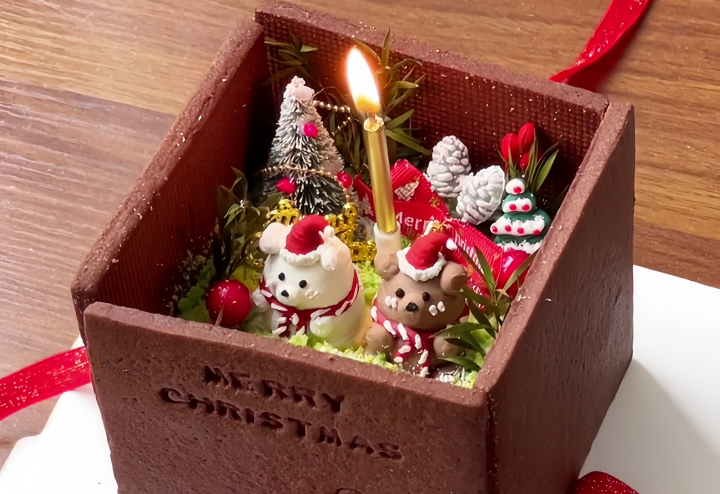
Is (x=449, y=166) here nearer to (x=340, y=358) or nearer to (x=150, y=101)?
(x=340, y=358)

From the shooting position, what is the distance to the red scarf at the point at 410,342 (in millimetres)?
558

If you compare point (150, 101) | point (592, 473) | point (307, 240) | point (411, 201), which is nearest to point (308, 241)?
point (307, 240)

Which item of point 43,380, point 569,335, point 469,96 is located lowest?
point 43,380

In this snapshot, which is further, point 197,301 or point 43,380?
point 43,380

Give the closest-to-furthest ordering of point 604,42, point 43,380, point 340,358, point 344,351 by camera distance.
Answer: point 340,358
point 344,351
point 43,380
point 604,42

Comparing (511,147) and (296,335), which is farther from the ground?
(511,147)

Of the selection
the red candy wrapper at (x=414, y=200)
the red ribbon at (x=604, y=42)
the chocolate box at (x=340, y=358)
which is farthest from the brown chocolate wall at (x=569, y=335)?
the red ribbon at (x=604, y=42)

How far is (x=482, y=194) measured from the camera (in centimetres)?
61

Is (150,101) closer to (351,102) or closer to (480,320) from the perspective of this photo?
(351,102)

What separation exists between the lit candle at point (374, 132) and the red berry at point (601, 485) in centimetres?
20

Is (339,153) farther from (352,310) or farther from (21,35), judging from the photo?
(21,35)

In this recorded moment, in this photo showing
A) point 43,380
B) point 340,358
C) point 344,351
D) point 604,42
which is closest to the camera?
point 340,358

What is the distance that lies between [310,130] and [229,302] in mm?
108

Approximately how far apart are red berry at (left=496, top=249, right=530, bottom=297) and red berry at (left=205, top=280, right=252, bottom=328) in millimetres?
137
